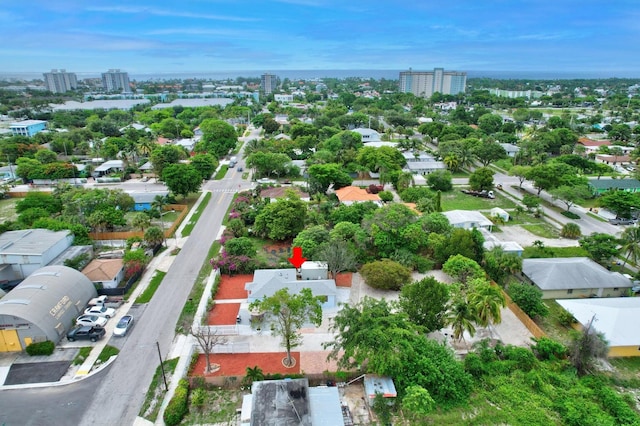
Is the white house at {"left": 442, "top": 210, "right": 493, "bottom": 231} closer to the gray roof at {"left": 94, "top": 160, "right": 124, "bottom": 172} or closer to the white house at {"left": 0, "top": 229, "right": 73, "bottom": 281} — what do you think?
the white house at {"left": 0, "top": 229, "right": 73, "bottom": 281}

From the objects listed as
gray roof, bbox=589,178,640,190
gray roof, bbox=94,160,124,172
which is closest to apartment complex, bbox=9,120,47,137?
gray roof, bbox=94,160,124,172

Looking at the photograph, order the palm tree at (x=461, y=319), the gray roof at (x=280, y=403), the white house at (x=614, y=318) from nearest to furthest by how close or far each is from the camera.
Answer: the gray roof at (x=280, y=403) < the palm tree at (x=461, y=319) < the white house at (x=614, y=318)

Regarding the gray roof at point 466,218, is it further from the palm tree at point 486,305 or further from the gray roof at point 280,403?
the gray roof at point 280,403

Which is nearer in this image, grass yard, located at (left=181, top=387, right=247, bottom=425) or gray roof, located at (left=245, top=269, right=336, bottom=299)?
grass yard, located at (left=181, top=387, right=247, bottom=425)

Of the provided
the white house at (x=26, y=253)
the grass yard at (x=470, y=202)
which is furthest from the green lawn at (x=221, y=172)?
the grass yard at (x=470, y=202)

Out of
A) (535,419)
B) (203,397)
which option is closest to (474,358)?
(535,419)

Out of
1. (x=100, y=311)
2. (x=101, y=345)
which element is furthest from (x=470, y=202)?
(x=101, y=345)

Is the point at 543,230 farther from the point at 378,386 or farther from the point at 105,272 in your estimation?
the point at 105,272
